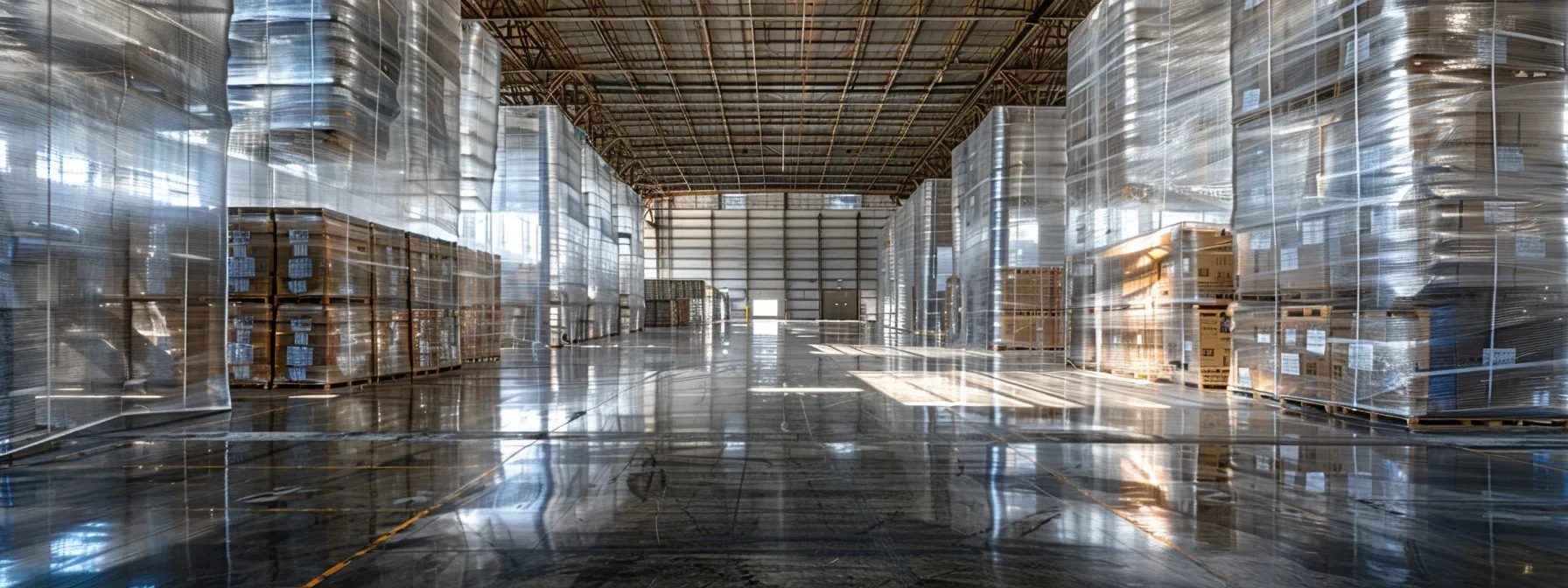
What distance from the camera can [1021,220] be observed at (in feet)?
52.2

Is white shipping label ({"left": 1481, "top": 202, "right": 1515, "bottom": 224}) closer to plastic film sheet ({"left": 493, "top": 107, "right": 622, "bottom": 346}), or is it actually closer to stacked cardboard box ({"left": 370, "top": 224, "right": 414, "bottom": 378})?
stacked cardboard box ({"left": 370, "top": 224, "right": 414, "bottom": 378})

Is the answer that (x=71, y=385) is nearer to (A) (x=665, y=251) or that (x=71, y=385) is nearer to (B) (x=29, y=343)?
(B) (x=29, y=343)

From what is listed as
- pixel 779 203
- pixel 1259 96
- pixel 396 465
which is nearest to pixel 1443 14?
pixel 1259 96

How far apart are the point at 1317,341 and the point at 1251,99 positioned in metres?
2.50

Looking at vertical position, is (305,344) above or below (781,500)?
above

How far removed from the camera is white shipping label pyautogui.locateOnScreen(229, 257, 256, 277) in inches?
314

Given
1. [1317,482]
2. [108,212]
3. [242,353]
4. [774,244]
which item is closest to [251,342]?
[242,353]

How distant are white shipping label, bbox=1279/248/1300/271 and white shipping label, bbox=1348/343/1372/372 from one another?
0.91 metres

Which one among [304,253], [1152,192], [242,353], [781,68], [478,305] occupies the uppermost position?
[781,68]

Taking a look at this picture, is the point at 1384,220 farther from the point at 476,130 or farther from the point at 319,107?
the point at 476,130

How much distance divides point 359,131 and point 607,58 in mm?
15137

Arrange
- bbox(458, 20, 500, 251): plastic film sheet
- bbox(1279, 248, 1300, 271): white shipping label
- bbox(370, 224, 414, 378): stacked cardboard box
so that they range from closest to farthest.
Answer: bbox(1279, 248, 1300, 271): white shipping label, bbox(370, 224, 414, 378): stacked cardboard box, bbox(458, 20, 500, 251): plastic film sheet

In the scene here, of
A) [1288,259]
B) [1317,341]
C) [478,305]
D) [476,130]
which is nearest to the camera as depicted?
[1317,341]

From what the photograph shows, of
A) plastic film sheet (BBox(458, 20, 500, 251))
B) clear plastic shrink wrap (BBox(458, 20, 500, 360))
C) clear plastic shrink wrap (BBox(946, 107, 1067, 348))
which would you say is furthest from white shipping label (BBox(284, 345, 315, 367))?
clear plastic shrink wrap (BBox(946, 107, 1067, 348))
